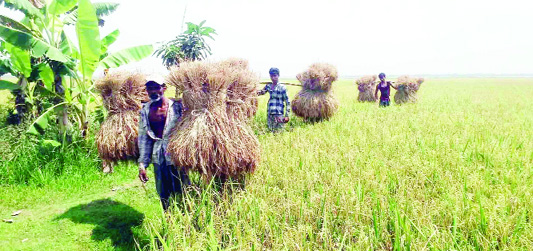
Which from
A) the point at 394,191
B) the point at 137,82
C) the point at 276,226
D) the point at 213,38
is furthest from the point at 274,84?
the point at 276,226

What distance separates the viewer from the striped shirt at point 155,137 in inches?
130

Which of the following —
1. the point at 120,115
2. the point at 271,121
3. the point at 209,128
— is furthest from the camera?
the point at 271,121

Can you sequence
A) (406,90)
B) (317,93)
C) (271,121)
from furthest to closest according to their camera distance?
(406,90), (317,93), (271,121)

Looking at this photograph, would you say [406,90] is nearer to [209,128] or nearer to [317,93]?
[317,93]

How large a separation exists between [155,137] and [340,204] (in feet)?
7.29

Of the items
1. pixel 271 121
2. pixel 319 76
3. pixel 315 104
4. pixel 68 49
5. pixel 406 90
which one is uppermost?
pixel 68 49

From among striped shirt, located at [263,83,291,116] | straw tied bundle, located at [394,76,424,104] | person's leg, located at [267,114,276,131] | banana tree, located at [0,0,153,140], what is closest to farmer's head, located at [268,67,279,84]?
striped shirt, located at [263,83,291,116]

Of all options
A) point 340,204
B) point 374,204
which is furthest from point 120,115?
point 374,204

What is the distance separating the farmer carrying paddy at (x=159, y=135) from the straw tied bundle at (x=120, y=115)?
57 cm

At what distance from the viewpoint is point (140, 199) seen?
4.79 meters

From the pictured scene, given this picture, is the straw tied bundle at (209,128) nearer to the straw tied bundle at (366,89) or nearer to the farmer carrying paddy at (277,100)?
the farmer carrying paddy at (277,100)

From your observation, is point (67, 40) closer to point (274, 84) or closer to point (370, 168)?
point (274, 84)

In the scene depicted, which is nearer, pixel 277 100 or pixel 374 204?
pixel 374 204

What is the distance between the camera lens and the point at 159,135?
3.46 metres
